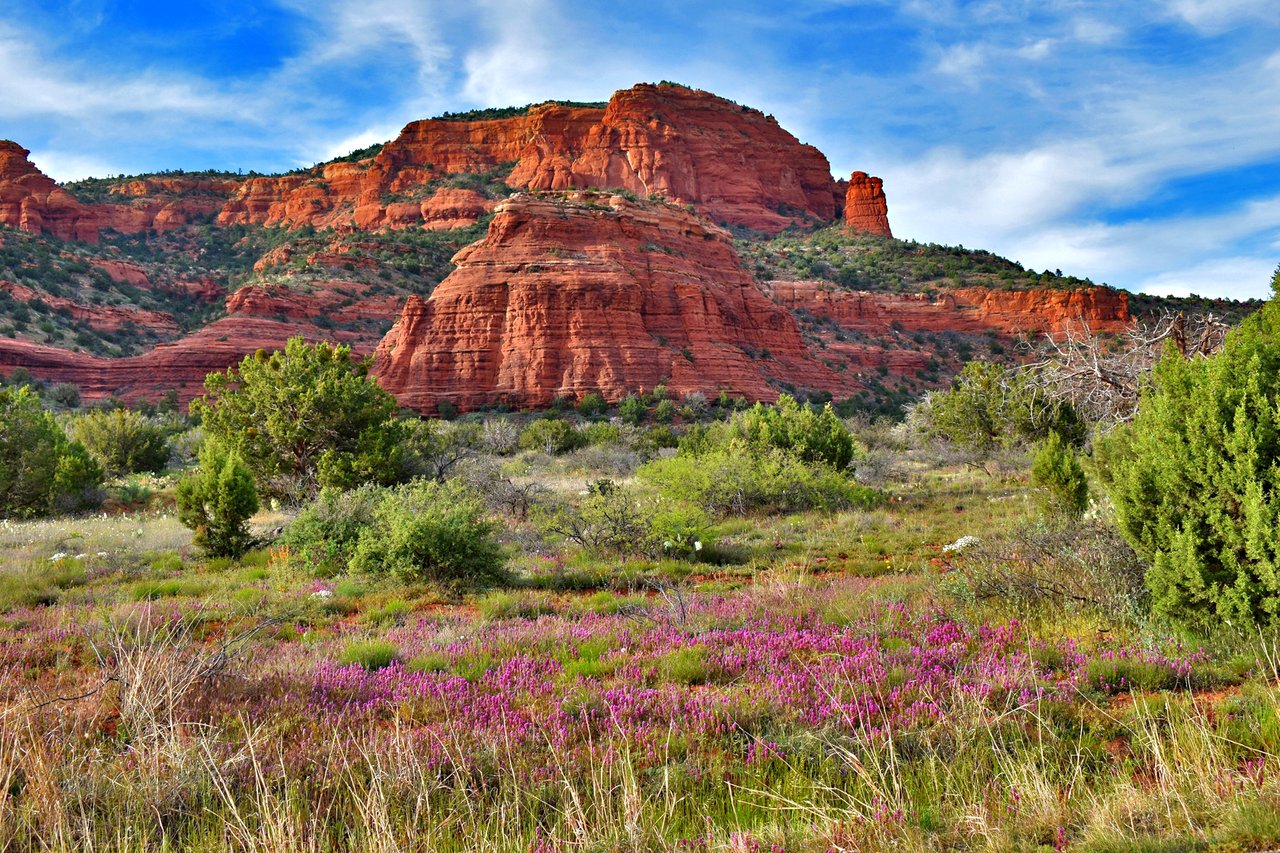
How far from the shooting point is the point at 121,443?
2470 centimetres

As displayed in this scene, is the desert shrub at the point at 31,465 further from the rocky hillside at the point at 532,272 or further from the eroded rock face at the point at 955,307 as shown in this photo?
the eroded rock face at the point at 955,307

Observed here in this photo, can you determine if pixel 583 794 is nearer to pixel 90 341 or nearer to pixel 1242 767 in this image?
pixel 1242 767

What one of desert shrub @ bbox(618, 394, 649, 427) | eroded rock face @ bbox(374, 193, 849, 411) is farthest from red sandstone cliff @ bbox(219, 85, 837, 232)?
desert shrub @ bbox(618, 394, 649, 427)

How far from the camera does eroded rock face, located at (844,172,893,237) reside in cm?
9506

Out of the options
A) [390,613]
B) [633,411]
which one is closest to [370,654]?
[390,613]

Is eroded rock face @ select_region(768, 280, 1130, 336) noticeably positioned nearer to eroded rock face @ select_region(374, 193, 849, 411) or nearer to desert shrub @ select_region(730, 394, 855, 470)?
eroded rock face @ select_region(374, 193, 849, 411)

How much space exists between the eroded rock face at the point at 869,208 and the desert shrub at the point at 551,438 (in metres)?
76.1

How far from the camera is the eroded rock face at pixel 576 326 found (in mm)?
48438

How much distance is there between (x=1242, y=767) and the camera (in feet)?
9.91

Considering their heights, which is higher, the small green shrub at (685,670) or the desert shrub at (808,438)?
the desert shrub at (808,438)

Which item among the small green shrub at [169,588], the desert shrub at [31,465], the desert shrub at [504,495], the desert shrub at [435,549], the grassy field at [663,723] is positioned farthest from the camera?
the desert shrub at [31,465]

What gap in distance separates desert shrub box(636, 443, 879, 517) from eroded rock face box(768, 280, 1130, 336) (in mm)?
56530

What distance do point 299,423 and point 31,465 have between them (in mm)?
7538

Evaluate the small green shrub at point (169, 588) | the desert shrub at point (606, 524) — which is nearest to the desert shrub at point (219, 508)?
the small green shrub at point (169, 588)
